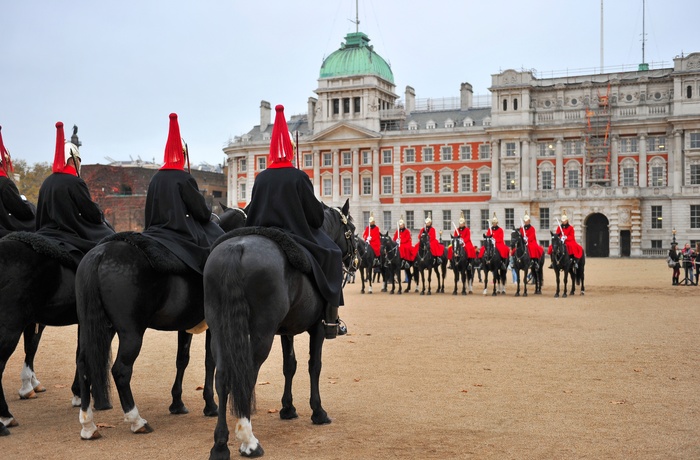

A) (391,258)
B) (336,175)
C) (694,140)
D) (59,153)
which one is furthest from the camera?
(336,175)

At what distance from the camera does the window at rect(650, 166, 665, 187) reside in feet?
194

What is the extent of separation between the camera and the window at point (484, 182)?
64.8 m

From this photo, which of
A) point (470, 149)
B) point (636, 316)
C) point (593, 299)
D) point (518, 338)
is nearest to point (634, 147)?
point (470, 149)

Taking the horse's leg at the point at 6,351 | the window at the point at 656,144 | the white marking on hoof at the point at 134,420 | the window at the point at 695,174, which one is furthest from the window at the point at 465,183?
the white marking on hoof at the point at 134,420

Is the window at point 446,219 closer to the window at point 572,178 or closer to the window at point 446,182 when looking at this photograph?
the window at point 446,182

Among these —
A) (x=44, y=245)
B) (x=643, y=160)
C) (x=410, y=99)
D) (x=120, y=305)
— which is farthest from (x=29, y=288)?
(x=410, y=99)

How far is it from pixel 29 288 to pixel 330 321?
3028 mm

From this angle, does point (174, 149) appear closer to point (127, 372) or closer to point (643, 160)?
point (127, 372)

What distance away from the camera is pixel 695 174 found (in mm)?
58000

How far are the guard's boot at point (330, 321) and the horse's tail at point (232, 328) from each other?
1.24m

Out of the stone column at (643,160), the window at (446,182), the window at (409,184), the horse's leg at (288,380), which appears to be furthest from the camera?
the window at (409,184)

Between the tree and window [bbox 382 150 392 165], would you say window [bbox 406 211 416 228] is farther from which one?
the tree

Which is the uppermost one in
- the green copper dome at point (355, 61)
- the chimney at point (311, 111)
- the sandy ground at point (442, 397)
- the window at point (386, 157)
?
the green copper dome at point (355, 61)

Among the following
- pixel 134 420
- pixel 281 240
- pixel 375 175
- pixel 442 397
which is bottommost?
pixel 442 397
